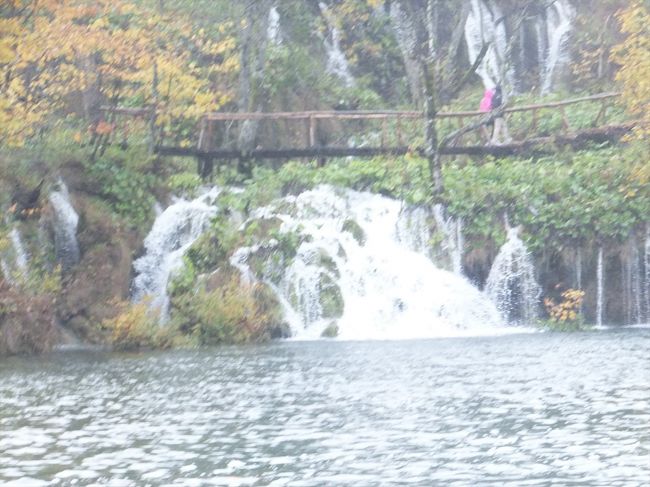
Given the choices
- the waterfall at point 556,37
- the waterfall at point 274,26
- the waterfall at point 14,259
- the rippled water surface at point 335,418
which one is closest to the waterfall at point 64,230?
the waterfall at point 14,259

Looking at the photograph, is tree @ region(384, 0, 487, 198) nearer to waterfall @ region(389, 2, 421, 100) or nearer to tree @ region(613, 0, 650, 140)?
waterfall @ region(389, 2, 421, 100)

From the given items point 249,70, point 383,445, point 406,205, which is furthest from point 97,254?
point 383,445

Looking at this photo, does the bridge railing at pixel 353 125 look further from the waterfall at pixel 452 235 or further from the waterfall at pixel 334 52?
the waterfall at pixel 334 52

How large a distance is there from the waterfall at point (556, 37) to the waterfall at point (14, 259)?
2051cm

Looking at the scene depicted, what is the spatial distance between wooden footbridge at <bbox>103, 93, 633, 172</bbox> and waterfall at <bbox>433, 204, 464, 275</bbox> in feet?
8.79

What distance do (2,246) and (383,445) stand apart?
13.6m

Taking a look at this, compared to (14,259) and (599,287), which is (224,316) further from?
(599,287)

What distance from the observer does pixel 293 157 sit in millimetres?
34875

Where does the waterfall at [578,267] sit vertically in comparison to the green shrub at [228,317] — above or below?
above

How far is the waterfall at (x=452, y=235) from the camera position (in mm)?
30625

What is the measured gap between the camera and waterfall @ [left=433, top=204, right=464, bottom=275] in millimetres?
30625

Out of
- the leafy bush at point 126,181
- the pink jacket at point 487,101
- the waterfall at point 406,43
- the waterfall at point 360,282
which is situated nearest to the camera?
the waterfall at point 360,282

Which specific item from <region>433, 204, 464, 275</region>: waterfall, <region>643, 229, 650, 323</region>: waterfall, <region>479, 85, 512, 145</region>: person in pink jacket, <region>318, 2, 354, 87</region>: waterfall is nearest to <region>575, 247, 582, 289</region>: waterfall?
<region>643, 229, 650, 323</region>: waterfall

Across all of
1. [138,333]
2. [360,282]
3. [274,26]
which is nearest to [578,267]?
[360,282]
